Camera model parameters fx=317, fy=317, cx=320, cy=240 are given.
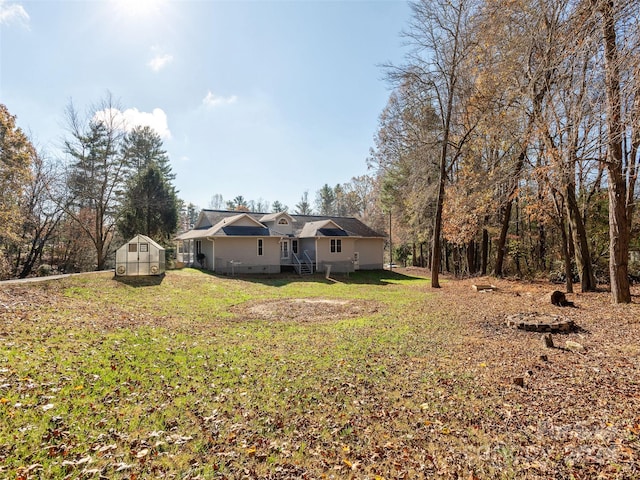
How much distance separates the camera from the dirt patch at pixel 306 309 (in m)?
10.7

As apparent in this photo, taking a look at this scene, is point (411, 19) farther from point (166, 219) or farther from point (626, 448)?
point (166, 219)

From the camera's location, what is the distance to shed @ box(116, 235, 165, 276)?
15734 mm

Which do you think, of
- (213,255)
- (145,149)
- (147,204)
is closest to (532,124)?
(213,255)

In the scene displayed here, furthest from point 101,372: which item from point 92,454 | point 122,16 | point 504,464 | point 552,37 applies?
point 552,37

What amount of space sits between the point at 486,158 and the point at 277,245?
15.1m

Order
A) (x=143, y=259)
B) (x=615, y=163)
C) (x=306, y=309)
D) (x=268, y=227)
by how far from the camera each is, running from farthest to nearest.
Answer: (x=268, y=227) < (x=143, y=259) < (x=306, y=309) < (x=615, y=163)

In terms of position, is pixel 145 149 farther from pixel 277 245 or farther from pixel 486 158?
pixel 486 158

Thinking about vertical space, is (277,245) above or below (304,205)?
below

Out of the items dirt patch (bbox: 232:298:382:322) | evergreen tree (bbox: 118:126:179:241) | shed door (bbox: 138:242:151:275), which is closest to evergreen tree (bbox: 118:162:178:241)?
evergreen tree (bbox: 118:126:179:241)

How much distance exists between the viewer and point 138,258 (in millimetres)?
16422

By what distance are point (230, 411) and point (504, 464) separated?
339cm

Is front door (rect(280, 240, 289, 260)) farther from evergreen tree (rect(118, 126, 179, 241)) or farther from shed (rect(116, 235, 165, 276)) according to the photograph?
evergreen tree (rect(118, 126, 179, 241))

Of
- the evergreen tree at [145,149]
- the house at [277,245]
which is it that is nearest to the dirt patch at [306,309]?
the house at [277,245]

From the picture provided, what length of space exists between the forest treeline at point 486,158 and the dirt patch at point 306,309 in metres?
7.07
